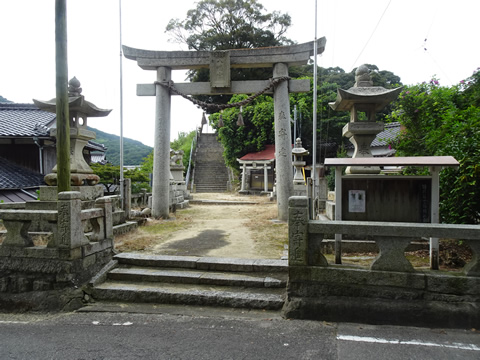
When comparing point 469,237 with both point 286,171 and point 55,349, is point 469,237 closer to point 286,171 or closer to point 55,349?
point 55,349

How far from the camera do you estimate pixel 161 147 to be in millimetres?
10461

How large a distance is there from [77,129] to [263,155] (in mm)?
18469

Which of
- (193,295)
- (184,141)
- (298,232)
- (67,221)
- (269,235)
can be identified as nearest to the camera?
(298,232)

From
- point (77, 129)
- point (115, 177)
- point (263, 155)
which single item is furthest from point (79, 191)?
point (263, 155)

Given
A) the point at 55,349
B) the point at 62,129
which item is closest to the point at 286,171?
the point at 62,129

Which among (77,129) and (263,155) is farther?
(263,155)

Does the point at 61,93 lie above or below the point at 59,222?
above

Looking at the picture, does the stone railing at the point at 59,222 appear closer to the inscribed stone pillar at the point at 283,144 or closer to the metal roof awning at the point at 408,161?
the metal roof awning at the point at 408,161

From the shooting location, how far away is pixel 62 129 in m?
5.48

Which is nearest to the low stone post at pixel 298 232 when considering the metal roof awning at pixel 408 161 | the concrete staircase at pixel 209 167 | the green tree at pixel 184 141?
the metal roof awning at pixel 408 161

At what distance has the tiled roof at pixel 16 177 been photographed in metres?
12.1

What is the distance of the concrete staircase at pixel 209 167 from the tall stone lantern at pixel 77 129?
727 inches

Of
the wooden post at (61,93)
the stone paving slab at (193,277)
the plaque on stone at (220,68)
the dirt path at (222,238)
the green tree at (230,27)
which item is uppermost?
the green tree at (230,27)

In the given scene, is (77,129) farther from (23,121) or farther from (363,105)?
(23,121)
